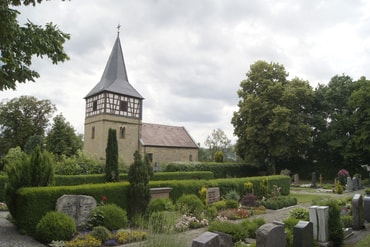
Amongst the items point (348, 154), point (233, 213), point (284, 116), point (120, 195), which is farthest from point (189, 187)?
point (348, 154)

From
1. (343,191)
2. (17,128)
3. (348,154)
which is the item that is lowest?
(343,191)

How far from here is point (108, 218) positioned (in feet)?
32.1

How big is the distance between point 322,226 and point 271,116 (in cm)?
2414

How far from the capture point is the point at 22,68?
650 centimetres

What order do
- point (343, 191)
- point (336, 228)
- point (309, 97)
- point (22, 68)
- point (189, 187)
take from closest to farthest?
1. point (22, 68)
2. point (336, 228)
3. point (189, 187)
4. point (343, 191)
5. point (309, 97)

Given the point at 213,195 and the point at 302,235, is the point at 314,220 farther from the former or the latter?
the point at 213,195

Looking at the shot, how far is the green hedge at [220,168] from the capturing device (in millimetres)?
26672

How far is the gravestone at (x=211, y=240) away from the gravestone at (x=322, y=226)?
359 cm

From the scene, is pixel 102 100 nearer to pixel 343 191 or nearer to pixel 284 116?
pixel 284 116

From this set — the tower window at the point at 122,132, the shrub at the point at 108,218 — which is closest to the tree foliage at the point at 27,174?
the shrub at the point at 108,218

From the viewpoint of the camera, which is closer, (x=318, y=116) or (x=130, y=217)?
(x=130, y=217)

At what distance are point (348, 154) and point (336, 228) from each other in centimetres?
2486

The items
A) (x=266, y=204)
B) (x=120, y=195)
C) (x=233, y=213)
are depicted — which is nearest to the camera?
(x=120, y=195)

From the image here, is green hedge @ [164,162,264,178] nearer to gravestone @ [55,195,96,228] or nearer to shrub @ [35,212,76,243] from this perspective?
gravestone @ [55,195,96,228]
